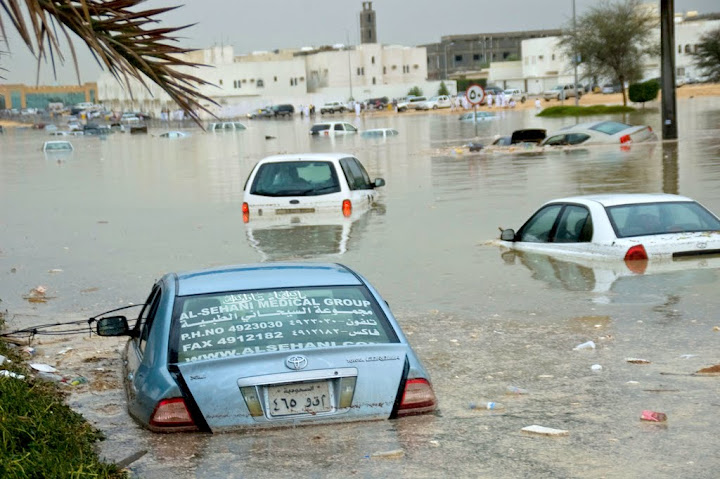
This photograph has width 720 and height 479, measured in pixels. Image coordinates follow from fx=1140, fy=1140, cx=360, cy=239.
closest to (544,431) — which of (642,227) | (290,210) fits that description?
(642,227)

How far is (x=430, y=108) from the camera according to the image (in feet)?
422

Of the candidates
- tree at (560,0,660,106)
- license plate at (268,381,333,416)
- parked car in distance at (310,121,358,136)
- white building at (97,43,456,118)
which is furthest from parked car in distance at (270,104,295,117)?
license plate at (268,381,333,416)

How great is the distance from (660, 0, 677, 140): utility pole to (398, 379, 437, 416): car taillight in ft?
113

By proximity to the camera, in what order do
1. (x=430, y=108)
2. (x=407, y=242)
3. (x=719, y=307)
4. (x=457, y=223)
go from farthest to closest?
(x=430, y=108), (x=457, y=223), (x=407, y=242), (x=719, y=307)

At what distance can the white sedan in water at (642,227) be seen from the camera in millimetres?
13797

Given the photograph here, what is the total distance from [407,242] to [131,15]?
14024 mm

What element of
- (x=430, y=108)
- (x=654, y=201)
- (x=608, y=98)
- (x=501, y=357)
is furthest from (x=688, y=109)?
(x=501, y=357)

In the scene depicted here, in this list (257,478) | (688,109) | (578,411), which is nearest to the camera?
(257,478)

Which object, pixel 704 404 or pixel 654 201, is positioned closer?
pixel 704 404

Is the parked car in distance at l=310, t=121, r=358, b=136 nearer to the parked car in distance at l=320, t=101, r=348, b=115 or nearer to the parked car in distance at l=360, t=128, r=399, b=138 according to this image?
the parked car in distance at l=360, t=128, r=399, b=138

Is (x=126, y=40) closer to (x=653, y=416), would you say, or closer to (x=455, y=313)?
(x=653, y=416)

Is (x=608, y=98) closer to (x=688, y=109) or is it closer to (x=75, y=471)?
(x=688, y=109)

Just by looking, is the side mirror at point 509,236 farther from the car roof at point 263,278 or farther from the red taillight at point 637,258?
the car roof at point 263,278

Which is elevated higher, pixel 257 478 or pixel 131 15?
pixel 131 15
